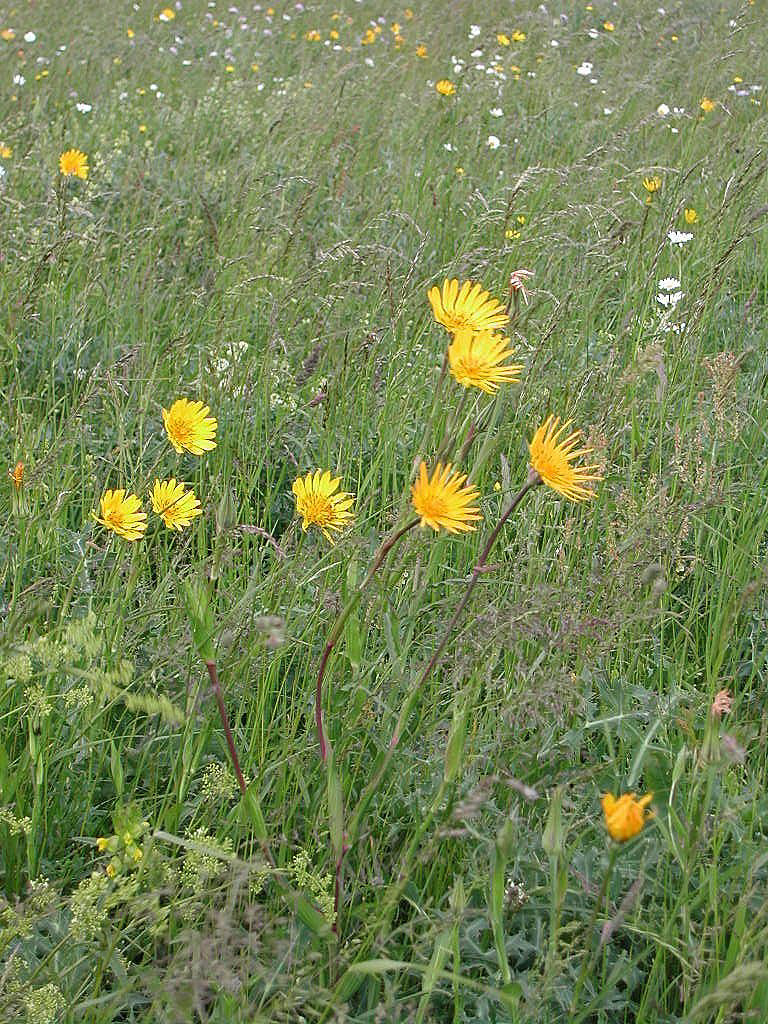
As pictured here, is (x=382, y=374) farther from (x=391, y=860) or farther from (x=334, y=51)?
(x=334, y=51)

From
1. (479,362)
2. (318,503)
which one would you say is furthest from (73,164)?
(479,362)

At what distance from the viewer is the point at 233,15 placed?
658cm

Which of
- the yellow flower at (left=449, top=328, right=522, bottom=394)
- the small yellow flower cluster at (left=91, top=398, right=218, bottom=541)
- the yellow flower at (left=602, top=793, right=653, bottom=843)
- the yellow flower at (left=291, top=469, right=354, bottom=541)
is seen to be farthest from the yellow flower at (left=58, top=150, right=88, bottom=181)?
the yellow flower at (left=602, top=793, right=653, bottom=843)

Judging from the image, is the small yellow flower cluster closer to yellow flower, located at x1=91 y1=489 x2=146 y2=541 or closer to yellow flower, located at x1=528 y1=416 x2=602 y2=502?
yellow flower, located at x1=91 y1=489 x2=146 y2=541

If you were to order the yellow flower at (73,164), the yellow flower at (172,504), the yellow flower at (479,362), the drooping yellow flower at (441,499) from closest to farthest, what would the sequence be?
the drooping yellow flower at (441,499) < the yellow flower at (479,362) < the yellow flower at (172,504) < the yellow flower at (73,164)

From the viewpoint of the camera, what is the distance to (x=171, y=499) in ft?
4.84

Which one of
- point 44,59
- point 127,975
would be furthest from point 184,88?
point 127,975

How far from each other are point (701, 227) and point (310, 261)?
1206 millimetres

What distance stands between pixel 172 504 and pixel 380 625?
382 mm

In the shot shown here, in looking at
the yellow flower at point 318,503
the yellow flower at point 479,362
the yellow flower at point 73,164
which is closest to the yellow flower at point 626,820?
the yellow flower at point 479,362

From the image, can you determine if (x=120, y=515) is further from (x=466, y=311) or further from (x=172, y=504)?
(x=466, y=311)

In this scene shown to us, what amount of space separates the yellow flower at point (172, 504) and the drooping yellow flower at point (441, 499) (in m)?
0.46

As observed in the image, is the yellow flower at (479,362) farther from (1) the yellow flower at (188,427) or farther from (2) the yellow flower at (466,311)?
(1) the yellow flower at (188,427)

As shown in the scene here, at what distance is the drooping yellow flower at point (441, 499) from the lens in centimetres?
110
